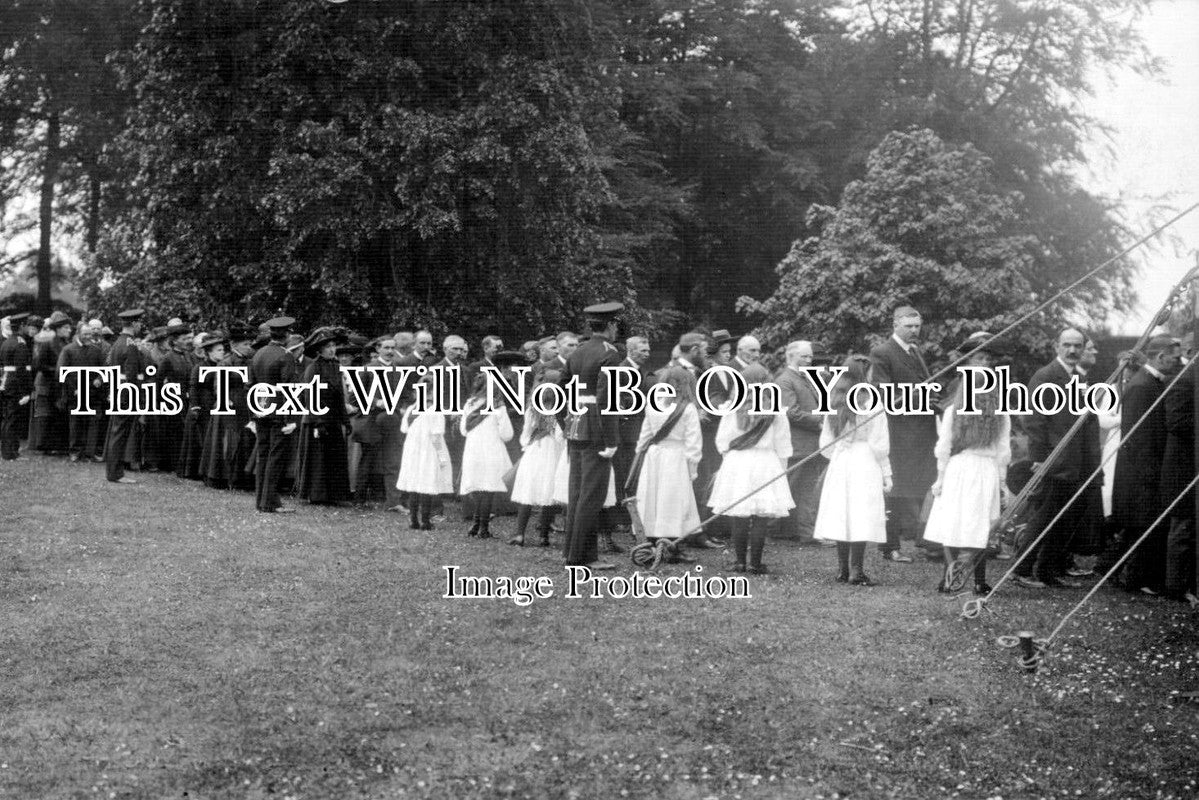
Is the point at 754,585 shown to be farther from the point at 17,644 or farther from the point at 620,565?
the point at 17,644

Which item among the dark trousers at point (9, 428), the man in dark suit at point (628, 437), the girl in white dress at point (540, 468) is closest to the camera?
the girl in white dress at point (540, 468)

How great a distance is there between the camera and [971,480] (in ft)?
37.4

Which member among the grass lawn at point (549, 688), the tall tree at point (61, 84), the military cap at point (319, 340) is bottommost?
the grass lawn at point (549, 688)

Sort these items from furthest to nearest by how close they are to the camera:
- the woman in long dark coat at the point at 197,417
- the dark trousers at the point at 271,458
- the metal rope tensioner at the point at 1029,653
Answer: the woman in long dark coat at the point at 197,417, the dark trousers at the point at 271,458, the metal rope tensioner at the point at 1029,653

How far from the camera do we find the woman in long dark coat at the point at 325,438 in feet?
53.7

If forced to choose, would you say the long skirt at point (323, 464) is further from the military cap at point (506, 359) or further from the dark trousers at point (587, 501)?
the dark trousers at point (587, 501)

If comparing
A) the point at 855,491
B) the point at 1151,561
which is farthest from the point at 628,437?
the point at 1151,561

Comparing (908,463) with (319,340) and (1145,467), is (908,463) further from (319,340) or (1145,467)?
(319,340)

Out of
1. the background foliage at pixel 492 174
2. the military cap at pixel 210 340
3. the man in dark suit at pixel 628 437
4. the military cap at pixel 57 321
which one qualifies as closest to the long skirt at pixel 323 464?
the military cap at pixel 210 340

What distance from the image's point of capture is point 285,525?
47.7ft

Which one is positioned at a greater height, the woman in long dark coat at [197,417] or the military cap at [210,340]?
the military cap at [210,340]

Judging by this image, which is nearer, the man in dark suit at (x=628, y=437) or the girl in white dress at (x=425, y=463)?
the man in dark suit at (x=628, y=437)

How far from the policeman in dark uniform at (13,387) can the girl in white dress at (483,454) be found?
925cm

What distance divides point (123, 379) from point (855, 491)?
467 inches
